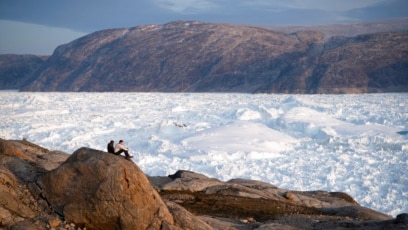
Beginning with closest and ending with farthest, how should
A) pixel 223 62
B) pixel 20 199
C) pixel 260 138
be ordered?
pixel 20 199, pixel 260 138, pixel 223 62

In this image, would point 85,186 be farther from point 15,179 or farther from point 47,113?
point 47,113

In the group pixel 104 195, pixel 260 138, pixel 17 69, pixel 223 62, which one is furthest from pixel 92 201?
pixel 17 69

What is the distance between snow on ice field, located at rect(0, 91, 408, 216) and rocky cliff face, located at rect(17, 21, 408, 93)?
2709 cm

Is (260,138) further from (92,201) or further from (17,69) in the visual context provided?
(17,69)

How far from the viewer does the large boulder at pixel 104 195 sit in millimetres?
6465

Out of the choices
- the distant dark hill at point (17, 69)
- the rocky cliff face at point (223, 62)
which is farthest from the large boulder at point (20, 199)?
the distant dark hill at point (17, 69)

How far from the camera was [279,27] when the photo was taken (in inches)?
3898

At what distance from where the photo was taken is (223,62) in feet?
244

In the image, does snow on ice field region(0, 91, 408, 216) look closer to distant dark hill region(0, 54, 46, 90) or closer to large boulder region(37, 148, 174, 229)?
large boulder region(37, 148, 174, 229)

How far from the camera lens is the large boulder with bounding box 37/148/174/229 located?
646 cm

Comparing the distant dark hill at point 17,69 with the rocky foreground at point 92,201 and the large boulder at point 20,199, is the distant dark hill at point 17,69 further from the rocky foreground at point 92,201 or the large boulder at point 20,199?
the rocky foreground at point 92,201

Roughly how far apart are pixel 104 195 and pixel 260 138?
618 inches

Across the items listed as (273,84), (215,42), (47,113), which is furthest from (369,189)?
(215,42)

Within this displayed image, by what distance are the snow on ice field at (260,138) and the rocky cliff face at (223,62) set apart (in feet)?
88.9
